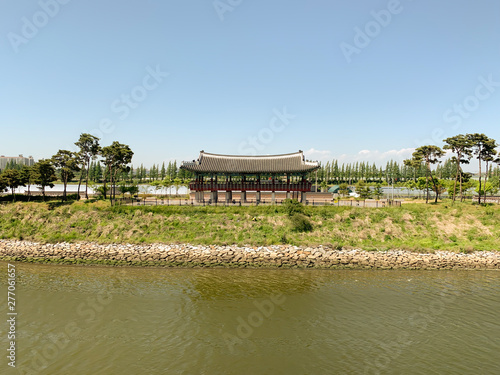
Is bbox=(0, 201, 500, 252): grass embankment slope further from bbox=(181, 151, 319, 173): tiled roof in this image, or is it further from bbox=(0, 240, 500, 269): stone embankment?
bbox=(181, 151, 319, 173): tiled roof

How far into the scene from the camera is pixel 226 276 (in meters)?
25.0

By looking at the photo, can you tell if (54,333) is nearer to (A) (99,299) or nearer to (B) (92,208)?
(A) (99,299)

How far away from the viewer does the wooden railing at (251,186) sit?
44531 millimetres

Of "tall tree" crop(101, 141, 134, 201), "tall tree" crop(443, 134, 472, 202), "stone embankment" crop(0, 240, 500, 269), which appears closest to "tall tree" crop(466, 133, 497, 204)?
"tall tree" crop(443, 134, 472, 202)

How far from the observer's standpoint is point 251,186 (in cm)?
4494

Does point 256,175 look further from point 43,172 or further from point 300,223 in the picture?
point 43,172

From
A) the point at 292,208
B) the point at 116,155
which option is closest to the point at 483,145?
the point at 292,208

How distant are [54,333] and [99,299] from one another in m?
4.40

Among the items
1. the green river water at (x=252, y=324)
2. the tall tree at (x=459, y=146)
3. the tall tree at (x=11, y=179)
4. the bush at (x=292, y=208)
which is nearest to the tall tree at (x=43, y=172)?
the tall tree at (x=11, y=179)

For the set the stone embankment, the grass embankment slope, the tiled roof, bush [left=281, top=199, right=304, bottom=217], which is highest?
the tiled roof

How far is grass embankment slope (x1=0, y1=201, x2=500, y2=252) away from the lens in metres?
32.1

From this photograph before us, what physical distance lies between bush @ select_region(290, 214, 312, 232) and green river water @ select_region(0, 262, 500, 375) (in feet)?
30.6

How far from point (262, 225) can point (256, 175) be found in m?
12.4

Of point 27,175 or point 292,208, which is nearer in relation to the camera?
point 292,208
